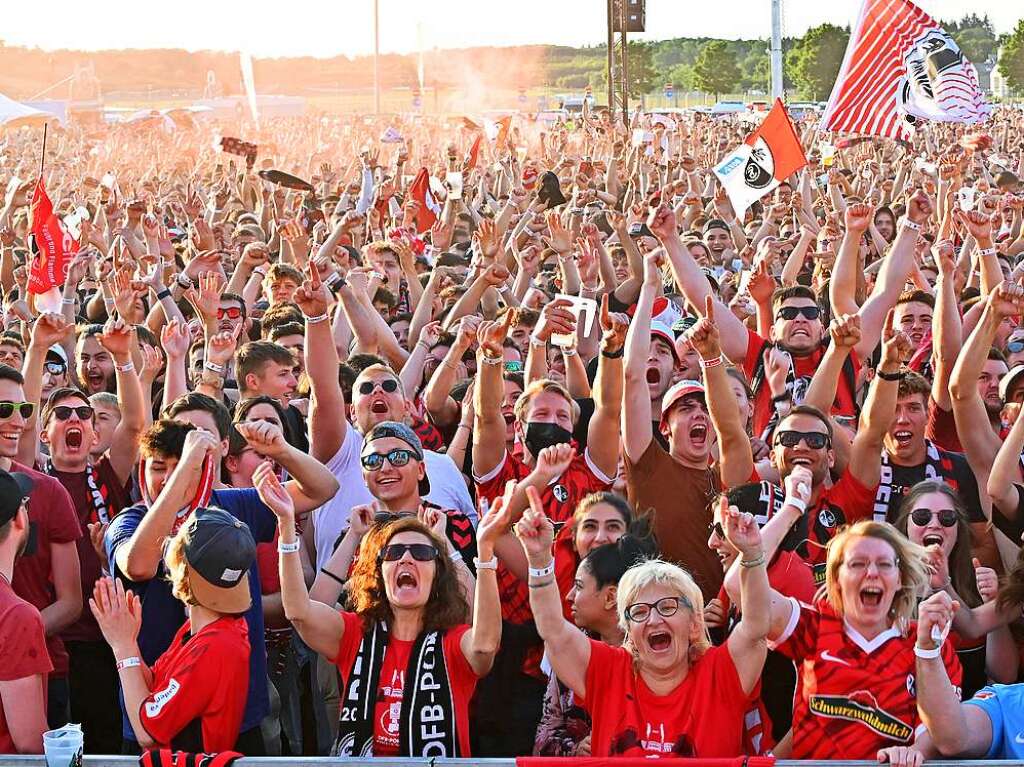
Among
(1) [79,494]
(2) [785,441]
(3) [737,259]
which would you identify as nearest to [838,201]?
(3) [737,259]

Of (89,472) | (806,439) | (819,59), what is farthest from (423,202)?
(819,59)

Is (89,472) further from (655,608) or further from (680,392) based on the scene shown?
(655,608)

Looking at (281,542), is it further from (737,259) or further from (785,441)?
(737,259)

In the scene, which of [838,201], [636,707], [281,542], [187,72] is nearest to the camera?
[636,707]

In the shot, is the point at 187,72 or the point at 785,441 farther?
the point at 187,72

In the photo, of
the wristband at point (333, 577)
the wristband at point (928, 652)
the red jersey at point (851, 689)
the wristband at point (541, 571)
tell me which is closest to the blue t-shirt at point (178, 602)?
the wristband at point (333, 577)

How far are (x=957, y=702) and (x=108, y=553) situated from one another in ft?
8.83

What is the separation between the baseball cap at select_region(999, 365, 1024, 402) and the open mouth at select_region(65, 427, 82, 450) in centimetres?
384

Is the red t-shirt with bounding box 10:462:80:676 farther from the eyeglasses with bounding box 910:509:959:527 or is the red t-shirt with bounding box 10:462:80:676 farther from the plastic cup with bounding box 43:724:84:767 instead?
the eyeglasses with bounding box 910:509:959:527

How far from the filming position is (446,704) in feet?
13.6

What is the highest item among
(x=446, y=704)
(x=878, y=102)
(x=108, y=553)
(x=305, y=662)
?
(x=878, y=102)

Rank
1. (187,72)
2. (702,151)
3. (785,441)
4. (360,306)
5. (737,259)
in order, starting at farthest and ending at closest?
(187,72), (702,151), (737,259), (360,306), (785,441)

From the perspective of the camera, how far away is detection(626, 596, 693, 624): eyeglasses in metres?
4.02

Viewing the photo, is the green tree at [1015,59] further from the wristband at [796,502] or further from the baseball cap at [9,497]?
the baseball cap at [9,497]
